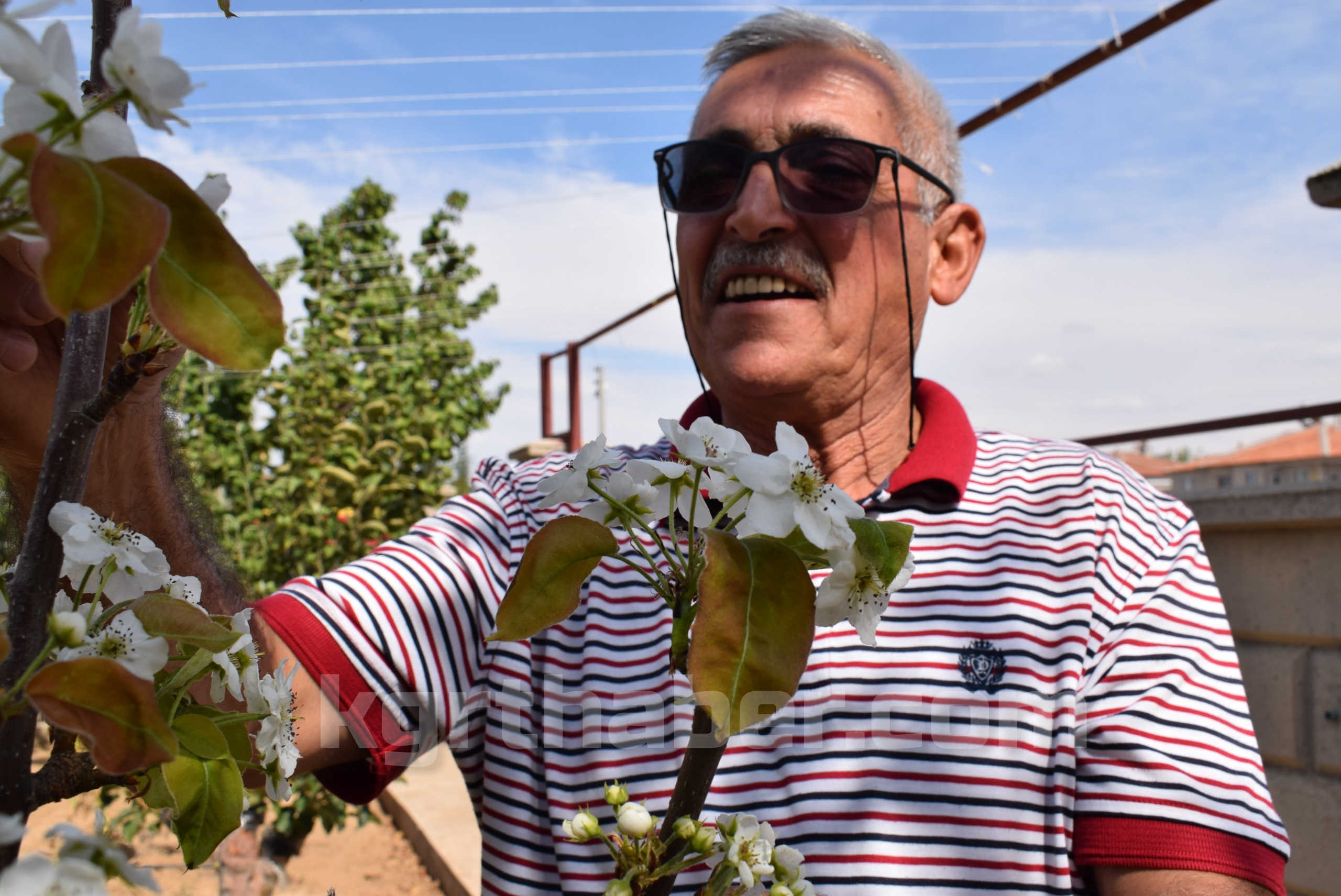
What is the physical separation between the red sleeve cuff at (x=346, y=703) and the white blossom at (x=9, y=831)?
1363 millimetres

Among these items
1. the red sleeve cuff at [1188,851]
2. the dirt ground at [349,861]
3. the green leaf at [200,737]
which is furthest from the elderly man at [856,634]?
the dirt ground at [349,861]

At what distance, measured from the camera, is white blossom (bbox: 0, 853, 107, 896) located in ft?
1.18

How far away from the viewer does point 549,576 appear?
1.77 ft

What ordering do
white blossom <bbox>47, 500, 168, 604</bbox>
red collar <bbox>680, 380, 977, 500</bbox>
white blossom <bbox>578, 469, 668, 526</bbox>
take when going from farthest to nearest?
red collar <bbox>680, 380, 977, 500</bbox>
white blossom <bbox>578, 469, 668, 526</bbox>
white blossom <bbox>47, 500, 168, 604</bbox>

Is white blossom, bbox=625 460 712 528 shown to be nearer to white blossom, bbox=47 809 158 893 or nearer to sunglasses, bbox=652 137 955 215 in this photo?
white blossom, bbox=47 809 158 893

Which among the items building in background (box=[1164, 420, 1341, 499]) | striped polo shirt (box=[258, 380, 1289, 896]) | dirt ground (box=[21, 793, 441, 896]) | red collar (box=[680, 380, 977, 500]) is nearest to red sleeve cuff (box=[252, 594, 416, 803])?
striped polo shirt (box=[258, 380, 1289, 896])

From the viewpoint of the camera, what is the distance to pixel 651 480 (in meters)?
0.56

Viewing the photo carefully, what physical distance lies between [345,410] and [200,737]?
546 cm

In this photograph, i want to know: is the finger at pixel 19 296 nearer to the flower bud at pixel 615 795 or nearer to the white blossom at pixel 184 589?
the white blossom at pixel 184 589

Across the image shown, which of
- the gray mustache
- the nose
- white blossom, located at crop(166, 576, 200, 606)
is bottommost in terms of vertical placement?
white blossom, located at crop(166, 576, 200, 606)

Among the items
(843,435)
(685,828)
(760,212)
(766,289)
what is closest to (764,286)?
(766,289)

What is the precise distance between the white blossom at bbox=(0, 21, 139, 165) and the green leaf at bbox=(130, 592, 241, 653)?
235 millimetres

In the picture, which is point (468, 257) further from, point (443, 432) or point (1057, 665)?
point (1057, 665)

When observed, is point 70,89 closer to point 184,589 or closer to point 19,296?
point 184,589
